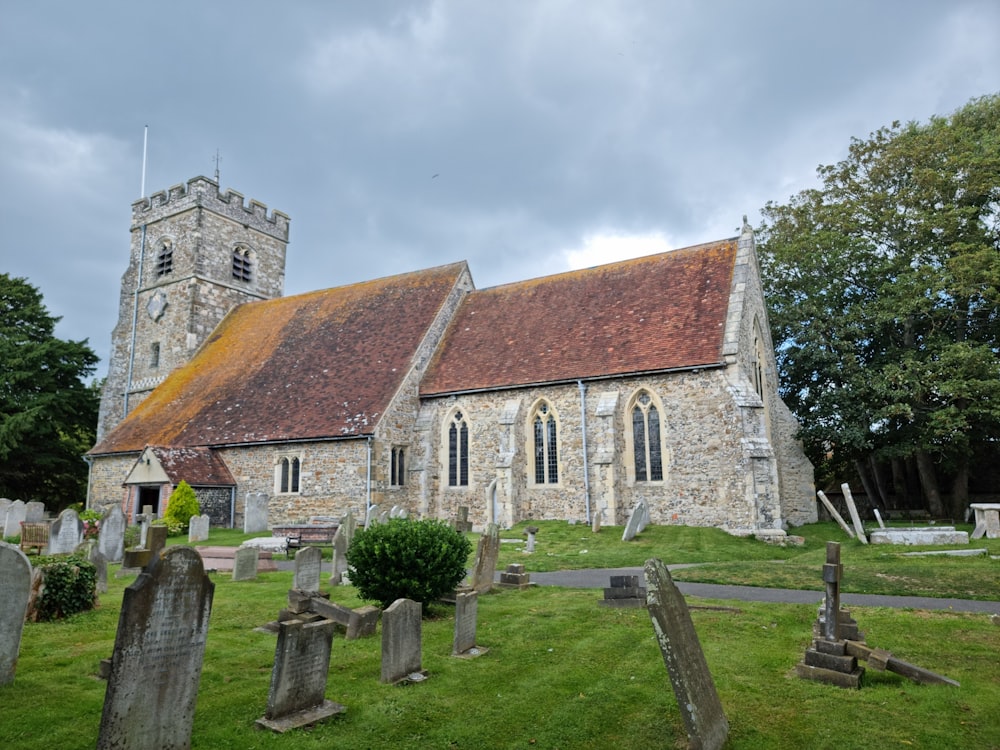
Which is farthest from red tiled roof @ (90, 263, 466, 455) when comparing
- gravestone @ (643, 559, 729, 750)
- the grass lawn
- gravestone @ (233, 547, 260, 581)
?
gravestone @ (643, 559, 729, 750)

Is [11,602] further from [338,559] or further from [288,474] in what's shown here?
[288,474]

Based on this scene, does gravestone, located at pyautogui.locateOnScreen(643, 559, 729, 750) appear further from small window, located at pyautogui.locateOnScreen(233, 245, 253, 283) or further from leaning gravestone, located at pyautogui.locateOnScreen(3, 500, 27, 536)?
small window, located at pyautogui.locateOnScreen(233, 245, 253, 283)

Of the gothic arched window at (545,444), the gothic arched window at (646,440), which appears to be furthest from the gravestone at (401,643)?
the gothic arched window at (545,444)

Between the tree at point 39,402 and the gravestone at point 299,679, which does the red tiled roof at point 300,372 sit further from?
the gravestone at point 299,679

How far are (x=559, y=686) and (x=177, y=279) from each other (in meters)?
31.7

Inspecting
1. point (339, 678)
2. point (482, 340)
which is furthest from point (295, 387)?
point (339, 678)

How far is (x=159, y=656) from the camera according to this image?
15.3 ft

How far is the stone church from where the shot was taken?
19.5m

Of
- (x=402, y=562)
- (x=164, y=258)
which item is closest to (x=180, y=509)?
(x=402, y=562)

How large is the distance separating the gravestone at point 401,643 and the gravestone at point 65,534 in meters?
13.3

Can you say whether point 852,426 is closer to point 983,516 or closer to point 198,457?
point 983,516

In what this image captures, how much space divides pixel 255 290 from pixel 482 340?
53.0 ft

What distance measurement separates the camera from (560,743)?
5.05 meters

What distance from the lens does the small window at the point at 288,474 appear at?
23.3m
